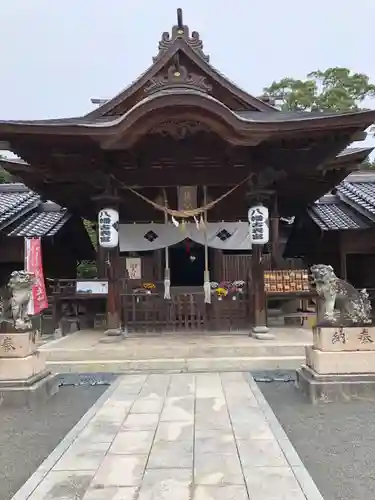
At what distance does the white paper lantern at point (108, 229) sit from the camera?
9961 mm

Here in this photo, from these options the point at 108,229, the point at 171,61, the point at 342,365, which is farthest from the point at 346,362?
the point at 171,61

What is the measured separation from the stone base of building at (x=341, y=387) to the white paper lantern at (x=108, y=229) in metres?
5.48

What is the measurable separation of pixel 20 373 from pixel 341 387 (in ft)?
13.1

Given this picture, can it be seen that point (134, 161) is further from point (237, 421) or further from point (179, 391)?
point (237, 421)

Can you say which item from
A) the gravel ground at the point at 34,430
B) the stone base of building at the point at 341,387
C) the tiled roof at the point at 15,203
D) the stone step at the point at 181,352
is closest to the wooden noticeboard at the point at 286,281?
the stone step at the point at 181,352

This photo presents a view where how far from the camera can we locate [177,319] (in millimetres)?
10289

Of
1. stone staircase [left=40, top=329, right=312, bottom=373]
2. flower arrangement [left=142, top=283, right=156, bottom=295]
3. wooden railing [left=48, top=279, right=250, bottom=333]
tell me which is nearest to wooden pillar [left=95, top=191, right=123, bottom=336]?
wooden railing [left=48, top=279, right=250, bottom=333]

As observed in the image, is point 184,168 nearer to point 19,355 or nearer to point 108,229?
point 108,229

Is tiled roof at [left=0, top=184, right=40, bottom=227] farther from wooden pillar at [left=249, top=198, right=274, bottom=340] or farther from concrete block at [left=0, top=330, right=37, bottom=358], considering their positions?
concrete block at [left=0, top=330, right=37, bottom=358]

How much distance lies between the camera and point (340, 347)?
19.5ft

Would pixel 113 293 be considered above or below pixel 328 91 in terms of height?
below

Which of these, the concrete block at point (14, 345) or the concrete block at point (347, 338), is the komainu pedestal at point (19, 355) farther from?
the concrete block at point (347, 338)

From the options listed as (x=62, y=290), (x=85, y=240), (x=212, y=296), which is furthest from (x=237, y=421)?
(x=85, y=240)

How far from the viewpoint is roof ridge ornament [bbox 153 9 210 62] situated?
10.9m
